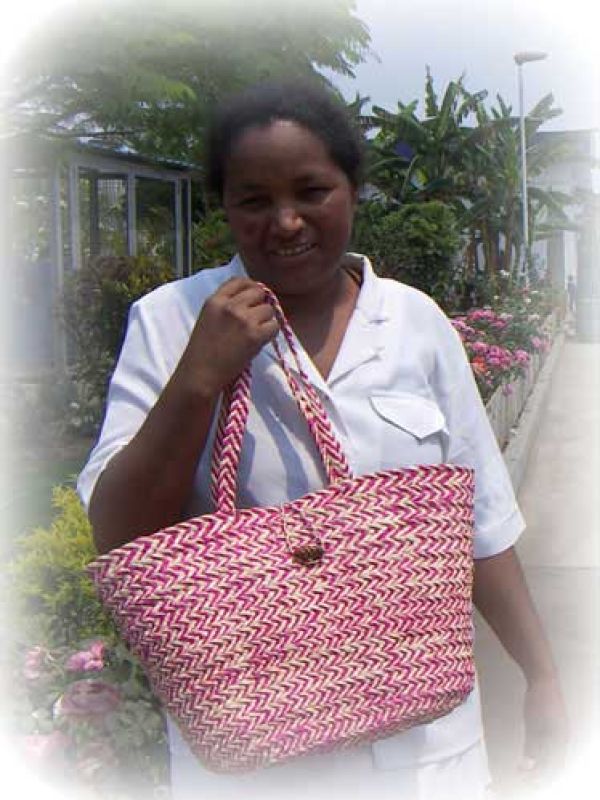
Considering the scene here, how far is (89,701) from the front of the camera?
2662 mm

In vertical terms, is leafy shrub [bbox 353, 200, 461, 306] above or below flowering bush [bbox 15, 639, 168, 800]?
above

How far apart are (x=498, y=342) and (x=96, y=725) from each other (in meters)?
8.55

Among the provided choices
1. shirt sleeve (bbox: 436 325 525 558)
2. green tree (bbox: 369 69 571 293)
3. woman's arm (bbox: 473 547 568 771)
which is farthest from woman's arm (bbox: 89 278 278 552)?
green tree (bbox: 369 69 571 293)

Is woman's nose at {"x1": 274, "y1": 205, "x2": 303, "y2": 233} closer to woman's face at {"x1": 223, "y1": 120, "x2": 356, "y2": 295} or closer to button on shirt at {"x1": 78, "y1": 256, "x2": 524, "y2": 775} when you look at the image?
woman's face at {"x1": 223, "y1": 120, "x2": 356, "y2": 295}

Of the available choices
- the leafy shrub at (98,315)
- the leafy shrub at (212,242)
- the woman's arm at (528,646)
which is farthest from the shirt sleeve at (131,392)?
the leafy shrub at (212,242)

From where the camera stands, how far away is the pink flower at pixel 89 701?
8.70 ft

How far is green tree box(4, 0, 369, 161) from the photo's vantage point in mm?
6977

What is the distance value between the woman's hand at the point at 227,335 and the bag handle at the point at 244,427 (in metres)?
0.03

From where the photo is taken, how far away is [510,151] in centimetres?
2661

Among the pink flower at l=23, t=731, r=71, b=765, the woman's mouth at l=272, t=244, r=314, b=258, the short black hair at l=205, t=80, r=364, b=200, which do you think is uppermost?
the short black hair at l=205, t=80, r=364, b=200

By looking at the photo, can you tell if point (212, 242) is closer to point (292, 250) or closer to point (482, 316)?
point (482, 316)

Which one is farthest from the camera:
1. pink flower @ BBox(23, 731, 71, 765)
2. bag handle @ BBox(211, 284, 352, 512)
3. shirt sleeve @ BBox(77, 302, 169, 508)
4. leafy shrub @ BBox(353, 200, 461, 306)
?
leafy shrub @ BBox(353, 200, 461, 306)

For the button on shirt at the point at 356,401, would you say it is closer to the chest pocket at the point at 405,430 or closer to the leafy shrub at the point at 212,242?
the chest pocket at the point at 405,430

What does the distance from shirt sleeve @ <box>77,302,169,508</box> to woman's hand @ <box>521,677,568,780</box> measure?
0.78m
